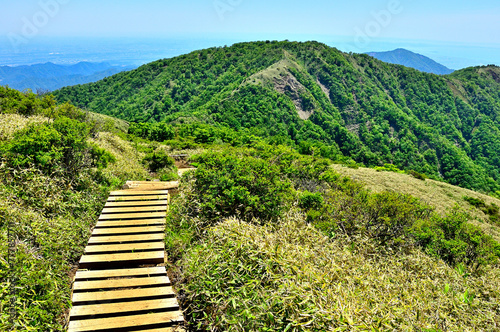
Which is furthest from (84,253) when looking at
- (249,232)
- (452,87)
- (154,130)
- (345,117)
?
(452,87)

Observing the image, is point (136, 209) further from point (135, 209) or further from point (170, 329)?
point (170, 329)

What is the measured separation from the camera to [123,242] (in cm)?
482

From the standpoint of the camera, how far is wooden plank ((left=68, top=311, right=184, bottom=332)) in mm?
3271

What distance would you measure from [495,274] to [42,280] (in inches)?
347

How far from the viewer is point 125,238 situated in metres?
4.89

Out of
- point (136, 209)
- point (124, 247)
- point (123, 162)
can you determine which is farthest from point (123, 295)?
point (123, 162)

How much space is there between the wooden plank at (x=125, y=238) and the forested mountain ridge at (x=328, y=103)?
46521mm

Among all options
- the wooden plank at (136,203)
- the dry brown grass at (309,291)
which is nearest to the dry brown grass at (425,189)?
the dry brown grass at (309,291)

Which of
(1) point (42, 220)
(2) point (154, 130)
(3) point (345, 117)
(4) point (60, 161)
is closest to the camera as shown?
(1) point (42, 220)

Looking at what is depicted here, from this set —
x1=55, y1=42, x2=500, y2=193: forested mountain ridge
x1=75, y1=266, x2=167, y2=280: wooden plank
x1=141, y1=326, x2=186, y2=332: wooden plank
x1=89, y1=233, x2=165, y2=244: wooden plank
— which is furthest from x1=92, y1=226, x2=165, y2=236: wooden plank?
x1=55, y1=42, x2=500, y2=193: forested mountain ridge

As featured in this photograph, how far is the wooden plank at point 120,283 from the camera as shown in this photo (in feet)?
12.5

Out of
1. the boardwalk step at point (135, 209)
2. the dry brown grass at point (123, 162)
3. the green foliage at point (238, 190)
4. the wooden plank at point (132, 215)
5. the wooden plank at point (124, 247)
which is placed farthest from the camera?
the dry brown grass at point (123, 162)

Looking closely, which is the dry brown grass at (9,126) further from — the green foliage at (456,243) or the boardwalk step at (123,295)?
the green foliage at (456,243)

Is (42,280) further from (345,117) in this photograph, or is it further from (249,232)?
(345,117)
